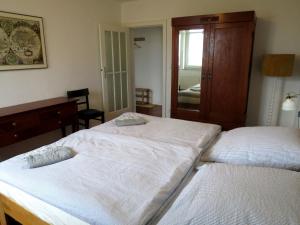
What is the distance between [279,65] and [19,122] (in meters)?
3.17

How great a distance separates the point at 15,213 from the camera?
143 centimetres

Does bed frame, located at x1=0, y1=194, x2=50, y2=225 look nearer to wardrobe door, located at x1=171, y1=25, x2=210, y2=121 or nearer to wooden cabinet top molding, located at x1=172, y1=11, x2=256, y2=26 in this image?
Result: wardrobe door, located at x1=171, y1=25, x2=210, y2=121

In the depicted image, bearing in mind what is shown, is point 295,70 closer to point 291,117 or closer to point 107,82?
point 291,117

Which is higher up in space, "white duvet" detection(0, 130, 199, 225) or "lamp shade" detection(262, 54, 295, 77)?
"lamp shade" detection(262, 54, 295, 77)

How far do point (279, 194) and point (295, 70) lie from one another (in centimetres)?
274

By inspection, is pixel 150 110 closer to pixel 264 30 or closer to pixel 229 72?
pixel 229 72

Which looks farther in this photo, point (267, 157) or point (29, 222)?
point (267, 157)

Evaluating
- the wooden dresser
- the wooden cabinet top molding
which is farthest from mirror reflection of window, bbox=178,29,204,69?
the wooden dresser

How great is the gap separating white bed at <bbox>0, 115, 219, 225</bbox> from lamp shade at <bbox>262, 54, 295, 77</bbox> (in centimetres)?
173

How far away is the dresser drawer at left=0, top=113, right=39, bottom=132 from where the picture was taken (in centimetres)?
234

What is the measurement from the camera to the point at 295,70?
3180 millimetres

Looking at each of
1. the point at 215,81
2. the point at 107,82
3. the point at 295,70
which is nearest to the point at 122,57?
the point at 107,82

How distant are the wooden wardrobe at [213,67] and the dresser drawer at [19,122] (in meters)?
1.95

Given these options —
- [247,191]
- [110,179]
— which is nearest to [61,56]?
[110,179]
